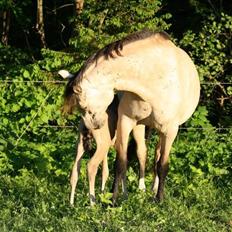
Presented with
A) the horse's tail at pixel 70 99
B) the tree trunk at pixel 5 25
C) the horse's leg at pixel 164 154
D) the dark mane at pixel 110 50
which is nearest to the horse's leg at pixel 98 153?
the horse's tail at pixel 70 99

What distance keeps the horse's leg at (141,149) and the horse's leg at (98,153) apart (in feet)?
2.05

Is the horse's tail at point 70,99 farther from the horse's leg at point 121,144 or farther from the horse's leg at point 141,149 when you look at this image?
the horse's leg at point 141,149

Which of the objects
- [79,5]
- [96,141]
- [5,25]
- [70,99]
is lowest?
[5,25]

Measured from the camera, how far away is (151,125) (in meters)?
6.89

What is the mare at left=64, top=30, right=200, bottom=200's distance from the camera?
20.5 ft

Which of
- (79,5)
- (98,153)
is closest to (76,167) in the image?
(98,153)

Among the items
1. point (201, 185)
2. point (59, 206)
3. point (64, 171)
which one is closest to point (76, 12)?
point (64, 171)

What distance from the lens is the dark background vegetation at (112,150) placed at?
601cm

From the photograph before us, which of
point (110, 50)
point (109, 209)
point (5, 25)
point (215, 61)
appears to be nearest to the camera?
point (109, 209)

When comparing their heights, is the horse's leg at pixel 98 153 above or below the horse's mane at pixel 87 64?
below

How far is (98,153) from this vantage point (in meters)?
6.73

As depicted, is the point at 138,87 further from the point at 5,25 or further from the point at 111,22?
the point at 5,25

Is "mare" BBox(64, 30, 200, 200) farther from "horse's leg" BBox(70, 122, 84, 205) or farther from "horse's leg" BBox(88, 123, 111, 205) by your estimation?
"horse's leg" BBox(70, 122, 84, 205)

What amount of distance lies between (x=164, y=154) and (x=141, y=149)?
551 mm
